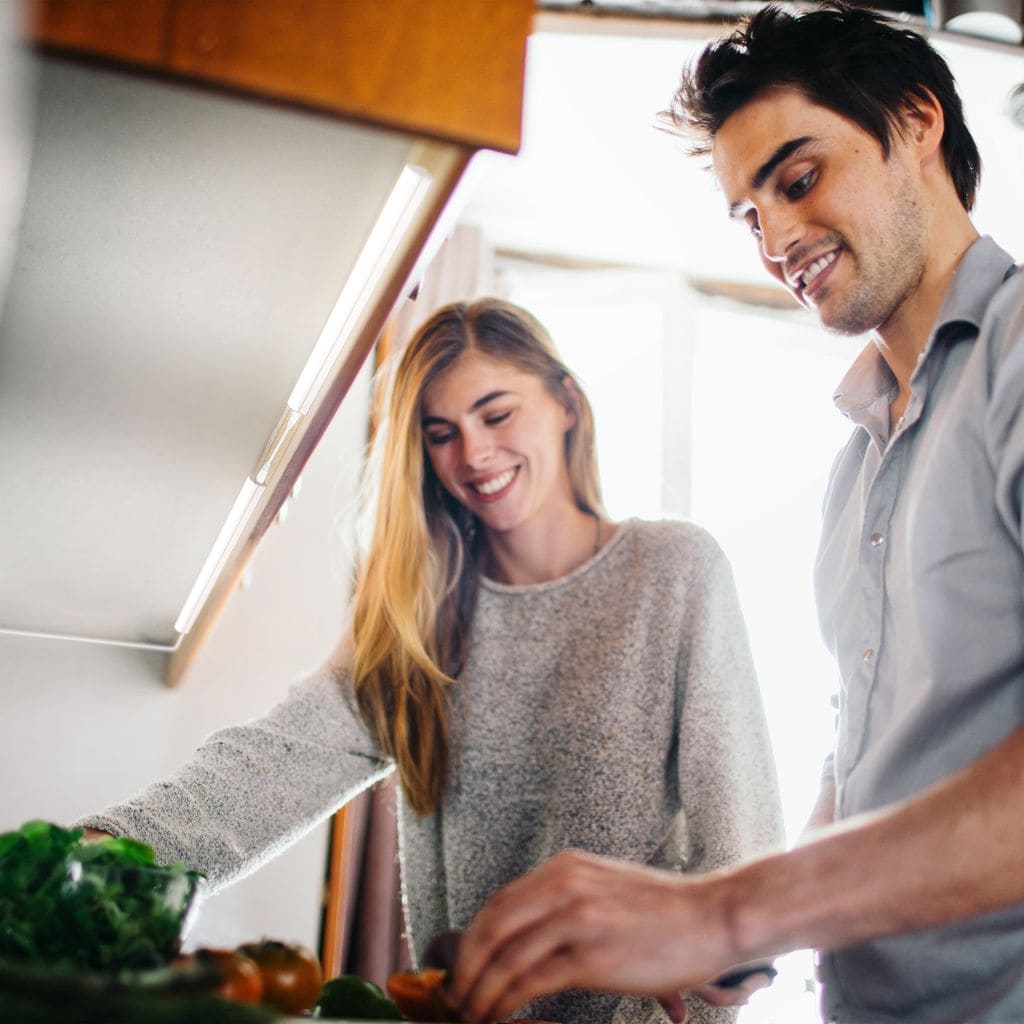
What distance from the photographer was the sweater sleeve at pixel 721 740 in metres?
1.19

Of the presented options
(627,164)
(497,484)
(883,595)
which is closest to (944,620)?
(883,595)

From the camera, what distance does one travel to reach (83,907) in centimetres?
61

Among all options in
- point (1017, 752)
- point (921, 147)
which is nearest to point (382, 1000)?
point (1017, 752)

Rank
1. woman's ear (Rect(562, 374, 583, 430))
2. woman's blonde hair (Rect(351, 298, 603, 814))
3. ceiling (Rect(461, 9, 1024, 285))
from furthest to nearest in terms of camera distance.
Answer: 1. ceiling (Rect(461, 9, 1024, 285))
2. woman's ear (Rect(562, 374, 583, 430))
3. woman's blonde hair (Rect(351, 298, 603, 814))

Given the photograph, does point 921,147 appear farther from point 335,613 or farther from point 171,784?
point 335,613

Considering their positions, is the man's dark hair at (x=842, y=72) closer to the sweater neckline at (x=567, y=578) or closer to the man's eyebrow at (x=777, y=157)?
the man's eyebrow at (x=777, y=157)

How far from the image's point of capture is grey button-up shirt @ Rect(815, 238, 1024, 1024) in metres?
0.84

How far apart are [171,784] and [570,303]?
2.84 m

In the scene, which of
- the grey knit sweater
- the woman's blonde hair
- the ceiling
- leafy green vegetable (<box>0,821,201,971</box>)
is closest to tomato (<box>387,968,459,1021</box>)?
leafy green vegetable (<box>0,821,201,971</box>)

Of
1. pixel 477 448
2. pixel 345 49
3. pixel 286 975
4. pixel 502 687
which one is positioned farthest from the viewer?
pixel 477 448

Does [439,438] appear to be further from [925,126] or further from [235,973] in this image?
[235,973]

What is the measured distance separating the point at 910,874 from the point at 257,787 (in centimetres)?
85

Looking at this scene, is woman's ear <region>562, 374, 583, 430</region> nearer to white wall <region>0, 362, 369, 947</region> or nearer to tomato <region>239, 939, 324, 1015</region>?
white wall <region>0, 362, 369, 947</region>

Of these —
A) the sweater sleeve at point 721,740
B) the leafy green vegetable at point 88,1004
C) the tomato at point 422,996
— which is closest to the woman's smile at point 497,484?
the sweater sleeve at point 721,740
